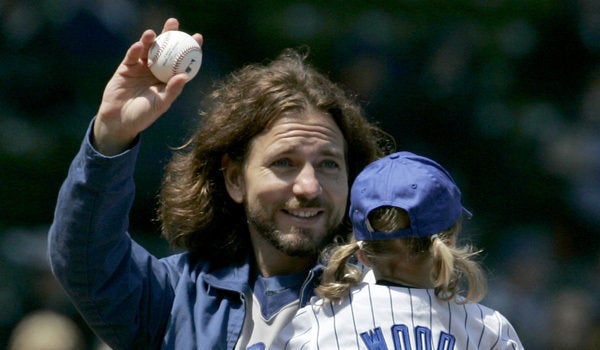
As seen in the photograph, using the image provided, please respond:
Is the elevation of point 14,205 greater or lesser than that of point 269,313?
lesser

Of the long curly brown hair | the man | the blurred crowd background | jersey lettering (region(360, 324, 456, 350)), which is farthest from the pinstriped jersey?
the blurred crowd background

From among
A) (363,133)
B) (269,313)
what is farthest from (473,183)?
(269,313)

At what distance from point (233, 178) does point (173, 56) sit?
0.49 metres

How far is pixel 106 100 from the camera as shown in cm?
285

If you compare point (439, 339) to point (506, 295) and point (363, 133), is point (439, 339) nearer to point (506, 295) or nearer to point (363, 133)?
point (363, 133)

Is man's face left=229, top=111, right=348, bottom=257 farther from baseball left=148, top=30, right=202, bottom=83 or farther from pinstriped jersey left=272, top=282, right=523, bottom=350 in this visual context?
pinstriped jersey left=272, top=282, right=523, bottom=350

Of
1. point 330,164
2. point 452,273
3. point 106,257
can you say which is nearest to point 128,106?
point 106,257

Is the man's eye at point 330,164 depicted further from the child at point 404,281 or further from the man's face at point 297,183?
the child at point 404,281

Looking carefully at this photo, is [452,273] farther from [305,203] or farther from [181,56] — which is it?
[181,56]

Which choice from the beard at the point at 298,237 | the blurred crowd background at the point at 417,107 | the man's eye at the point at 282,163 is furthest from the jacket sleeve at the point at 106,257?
the blurred crowd background at the point at 417,107

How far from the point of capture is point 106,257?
9.35 feet

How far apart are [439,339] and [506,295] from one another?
140 inches

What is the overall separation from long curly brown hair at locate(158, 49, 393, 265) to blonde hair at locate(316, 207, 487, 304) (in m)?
0.64

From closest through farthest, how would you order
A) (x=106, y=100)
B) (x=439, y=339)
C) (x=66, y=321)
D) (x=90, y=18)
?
1. (x=439, y=339)
2. (x=106, y=100)
3. (x=66, y=321)
4. (x=90, y=18)
